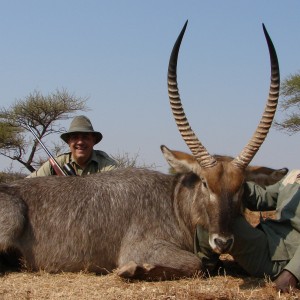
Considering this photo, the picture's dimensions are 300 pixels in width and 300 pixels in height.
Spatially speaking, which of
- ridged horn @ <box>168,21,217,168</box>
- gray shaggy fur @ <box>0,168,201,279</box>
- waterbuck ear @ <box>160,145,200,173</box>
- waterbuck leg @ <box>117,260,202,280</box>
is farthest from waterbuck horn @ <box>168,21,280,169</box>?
waterbuck leg @ <box>117,260,202,280</box>

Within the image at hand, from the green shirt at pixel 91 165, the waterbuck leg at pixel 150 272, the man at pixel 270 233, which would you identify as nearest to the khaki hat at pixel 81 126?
the green shirt at pixel 91 165

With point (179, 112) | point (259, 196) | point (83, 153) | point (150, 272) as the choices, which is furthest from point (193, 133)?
point (83, 153)

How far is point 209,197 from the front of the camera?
5566 millimetres

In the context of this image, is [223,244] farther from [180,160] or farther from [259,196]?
[180,160]

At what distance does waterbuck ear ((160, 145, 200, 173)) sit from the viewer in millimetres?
5980

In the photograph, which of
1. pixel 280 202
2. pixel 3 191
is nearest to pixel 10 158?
pixel 3 191

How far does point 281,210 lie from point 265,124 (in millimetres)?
802

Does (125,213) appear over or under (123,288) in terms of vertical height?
over

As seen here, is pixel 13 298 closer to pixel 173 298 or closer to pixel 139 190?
pixel 173 298

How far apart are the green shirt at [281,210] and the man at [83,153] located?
3156 millimetres

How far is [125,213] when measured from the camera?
627 centimetres

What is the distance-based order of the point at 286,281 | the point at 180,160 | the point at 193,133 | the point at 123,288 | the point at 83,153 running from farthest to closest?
1. the point at 83,153
2. the point at 180,160
3. the point at 193,133
4. the point at 123,288
5. the point at 286,281

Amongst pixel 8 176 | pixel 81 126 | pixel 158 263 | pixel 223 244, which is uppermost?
pixel 81 126

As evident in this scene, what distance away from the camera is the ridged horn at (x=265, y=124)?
569 cm
